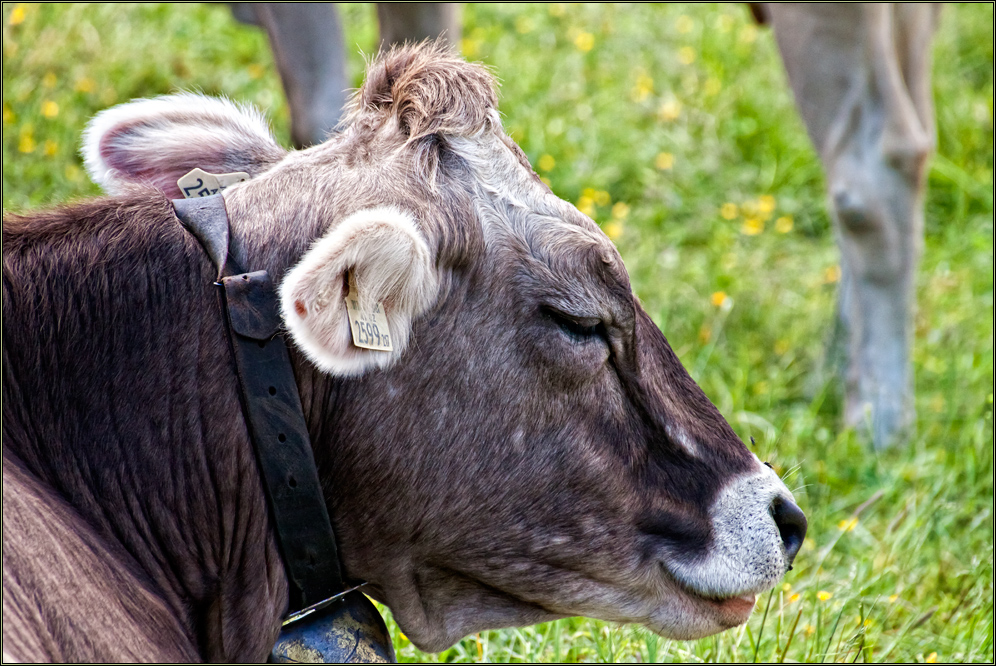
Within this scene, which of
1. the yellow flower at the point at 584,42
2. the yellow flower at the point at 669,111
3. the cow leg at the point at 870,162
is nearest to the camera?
the cow leg at the point at 870,162

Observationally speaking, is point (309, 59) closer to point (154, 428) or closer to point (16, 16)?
point (16, 16)

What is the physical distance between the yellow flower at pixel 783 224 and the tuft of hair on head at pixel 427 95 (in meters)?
3.97

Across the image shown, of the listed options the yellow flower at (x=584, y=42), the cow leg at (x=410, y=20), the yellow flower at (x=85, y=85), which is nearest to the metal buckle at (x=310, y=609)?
the cow leg at (x=410, y=20)

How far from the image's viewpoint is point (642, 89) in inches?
281

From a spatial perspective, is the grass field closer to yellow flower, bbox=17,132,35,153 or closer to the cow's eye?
yellow flower, bbox=17,132,35,153

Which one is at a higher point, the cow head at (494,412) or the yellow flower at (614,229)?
the cow head at (494,412)

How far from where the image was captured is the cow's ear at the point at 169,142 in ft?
8.07

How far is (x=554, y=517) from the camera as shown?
2.21 meters

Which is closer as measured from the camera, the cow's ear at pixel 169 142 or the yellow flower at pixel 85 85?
the cow's ear at pixel 169 142

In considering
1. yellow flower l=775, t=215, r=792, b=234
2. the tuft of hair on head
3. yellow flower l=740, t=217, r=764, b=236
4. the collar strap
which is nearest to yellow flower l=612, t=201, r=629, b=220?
yellow flower l=740, t=217, r=764, b=236

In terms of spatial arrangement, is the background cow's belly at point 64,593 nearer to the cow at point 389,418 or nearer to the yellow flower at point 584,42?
the cow at point 389,418

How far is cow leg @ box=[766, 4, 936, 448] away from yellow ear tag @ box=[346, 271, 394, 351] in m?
2.95

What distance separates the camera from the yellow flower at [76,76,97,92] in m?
5.98

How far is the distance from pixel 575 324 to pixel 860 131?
2794 millimetres
